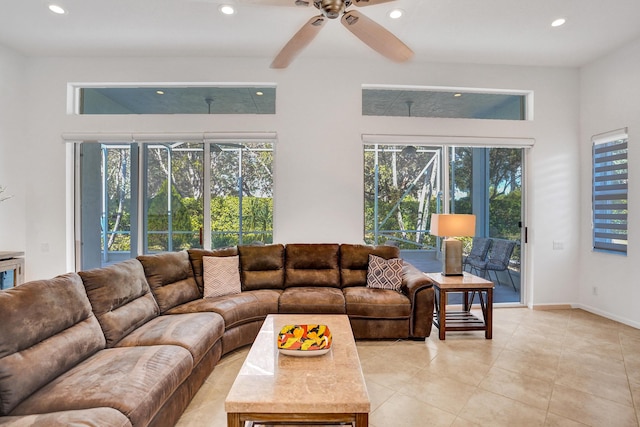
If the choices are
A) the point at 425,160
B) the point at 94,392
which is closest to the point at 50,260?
the point at 94,392

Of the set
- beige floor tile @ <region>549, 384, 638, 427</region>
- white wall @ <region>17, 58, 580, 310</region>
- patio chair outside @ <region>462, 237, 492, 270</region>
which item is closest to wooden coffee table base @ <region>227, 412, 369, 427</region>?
beige floor tile @ <region>549, 384, 638, 427</region>

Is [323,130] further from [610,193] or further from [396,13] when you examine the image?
[610,193]

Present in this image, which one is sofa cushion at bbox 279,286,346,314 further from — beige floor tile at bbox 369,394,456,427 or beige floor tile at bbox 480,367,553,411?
beige floor tile at bbox 480,367,553,411

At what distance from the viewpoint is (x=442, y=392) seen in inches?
90.8

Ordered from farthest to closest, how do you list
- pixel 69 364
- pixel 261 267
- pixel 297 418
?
pixel 261 267 < pixel 69 364 < pixel 297 418

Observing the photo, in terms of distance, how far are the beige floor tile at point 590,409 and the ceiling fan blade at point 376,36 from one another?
276 centimetres

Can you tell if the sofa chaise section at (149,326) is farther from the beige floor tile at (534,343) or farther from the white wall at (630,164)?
the white wall at (630,164)

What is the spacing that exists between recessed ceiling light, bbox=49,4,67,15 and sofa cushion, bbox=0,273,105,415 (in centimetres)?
275

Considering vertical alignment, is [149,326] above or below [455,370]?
above

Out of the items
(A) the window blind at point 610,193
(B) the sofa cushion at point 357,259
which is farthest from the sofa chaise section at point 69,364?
(A) the window blind at point 610,193

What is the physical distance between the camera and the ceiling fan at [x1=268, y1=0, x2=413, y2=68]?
1.98m

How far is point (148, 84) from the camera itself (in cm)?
410

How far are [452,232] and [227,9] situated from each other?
10.7 ft

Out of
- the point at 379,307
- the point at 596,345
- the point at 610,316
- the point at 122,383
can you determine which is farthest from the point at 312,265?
the point at 610,316
